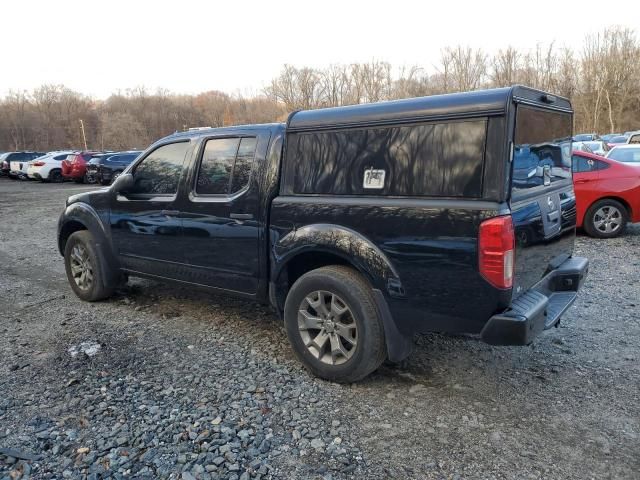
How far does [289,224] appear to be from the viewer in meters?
3.66

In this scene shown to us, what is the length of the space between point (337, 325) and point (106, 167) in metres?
22.8

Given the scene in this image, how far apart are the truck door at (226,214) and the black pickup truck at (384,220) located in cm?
1

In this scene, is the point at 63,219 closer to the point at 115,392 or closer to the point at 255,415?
the point at 115,392

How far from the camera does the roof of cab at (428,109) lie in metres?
2.81

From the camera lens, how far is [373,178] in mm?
3281

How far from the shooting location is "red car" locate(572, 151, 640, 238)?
26.2ft

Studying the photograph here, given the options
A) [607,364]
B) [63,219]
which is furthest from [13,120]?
[607,364]

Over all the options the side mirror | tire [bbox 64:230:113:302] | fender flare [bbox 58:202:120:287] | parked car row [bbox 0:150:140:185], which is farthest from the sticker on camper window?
parked car row [bbox 0:150:140:185]

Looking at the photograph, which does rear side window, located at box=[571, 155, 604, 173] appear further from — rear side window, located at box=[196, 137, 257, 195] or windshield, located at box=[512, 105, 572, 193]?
rear side window, located at box=[196, 137, 257, 195]

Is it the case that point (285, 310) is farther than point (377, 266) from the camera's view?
Yes

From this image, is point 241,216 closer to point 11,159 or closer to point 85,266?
point 85,266

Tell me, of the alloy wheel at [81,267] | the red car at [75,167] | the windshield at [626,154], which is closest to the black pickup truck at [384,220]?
the alloy wheel at [81,267]

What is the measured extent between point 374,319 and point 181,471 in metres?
1.48

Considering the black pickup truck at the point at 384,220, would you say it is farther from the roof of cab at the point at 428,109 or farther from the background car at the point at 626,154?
the background car at the point at 626,154
